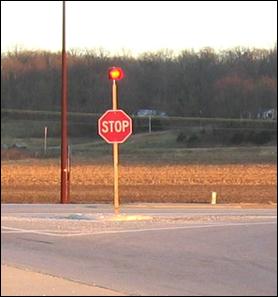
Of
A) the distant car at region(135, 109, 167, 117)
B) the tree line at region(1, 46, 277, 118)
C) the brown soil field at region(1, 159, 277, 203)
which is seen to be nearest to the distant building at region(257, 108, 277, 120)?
the tree line at region(1, 46, 277, 118)

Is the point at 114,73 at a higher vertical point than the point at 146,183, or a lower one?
higher

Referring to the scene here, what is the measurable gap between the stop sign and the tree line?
130 cm

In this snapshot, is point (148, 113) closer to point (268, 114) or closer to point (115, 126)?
point (268, 114)

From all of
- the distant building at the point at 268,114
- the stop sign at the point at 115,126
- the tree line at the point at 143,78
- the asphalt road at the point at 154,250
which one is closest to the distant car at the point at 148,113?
the tree line at the point at 143,78

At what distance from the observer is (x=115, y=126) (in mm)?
16188

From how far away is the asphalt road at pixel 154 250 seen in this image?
905 centimetres

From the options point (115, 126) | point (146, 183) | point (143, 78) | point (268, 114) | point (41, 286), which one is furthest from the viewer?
point (268, 114)

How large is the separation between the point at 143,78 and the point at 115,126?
62.2 ft

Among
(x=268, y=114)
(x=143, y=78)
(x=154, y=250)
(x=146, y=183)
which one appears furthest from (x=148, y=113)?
(x=154, y=250)

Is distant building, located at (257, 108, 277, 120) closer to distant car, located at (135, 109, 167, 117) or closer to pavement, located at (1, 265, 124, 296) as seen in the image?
distant car, located at (135, 109, 167, 117)

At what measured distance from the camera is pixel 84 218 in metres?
16.8

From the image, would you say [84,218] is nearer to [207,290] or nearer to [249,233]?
[249,233]

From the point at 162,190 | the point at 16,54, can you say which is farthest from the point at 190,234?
the point at 162,190

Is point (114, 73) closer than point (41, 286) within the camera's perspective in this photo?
No
